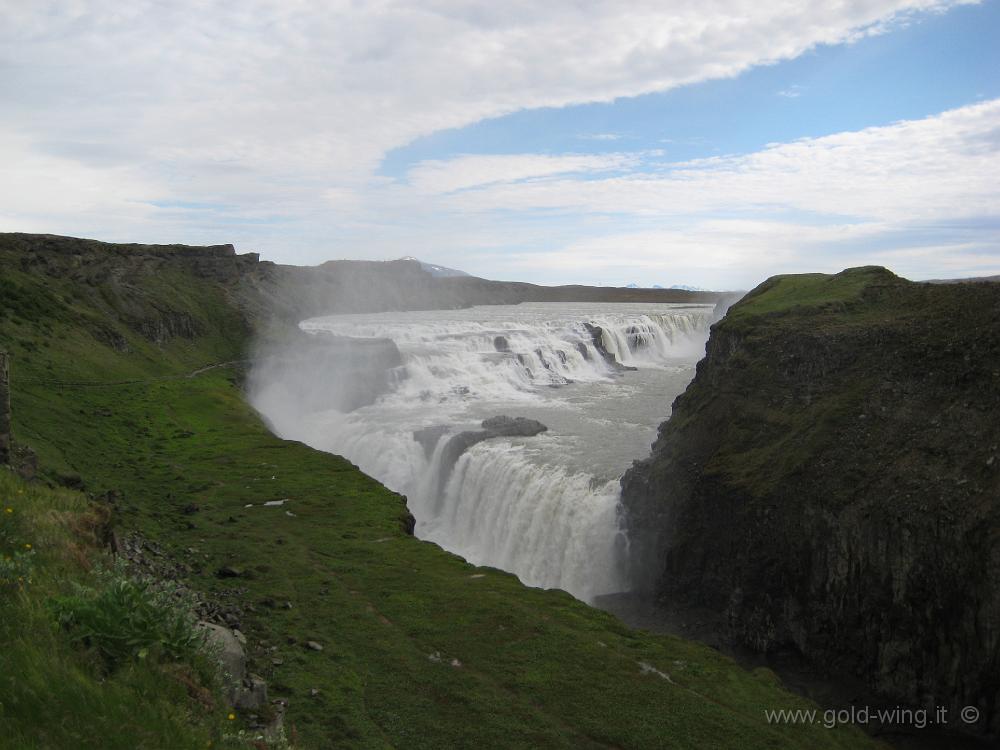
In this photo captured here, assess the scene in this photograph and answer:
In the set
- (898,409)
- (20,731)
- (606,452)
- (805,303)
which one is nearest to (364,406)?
(606,452)

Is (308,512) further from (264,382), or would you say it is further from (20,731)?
(264,382)

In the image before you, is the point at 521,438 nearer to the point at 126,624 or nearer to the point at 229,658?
the point at 229,658

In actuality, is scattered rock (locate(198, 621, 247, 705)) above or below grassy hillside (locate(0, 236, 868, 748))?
above

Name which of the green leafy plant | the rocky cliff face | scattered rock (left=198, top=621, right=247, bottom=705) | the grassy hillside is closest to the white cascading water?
the rocky cliff face

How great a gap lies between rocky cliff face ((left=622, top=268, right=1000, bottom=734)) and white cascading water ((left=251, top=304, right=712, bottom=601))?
2978 millimetres

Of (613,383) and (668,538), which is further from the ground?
(613,383)

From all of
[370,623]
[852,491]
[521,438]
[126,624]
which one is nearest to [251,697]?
[126,624]

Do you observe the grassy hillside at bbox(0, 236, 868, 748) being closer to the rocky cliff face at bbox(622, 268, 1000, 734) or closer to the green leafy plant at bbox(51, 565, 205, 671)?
the green leafy plant at bbox(51, 565, 205, 671)

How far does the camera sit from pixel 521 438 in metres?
38.7

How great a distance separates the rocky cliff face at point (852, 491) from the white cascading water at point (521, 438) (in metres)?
2.98

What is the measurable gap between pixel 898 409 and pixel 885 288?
10.1 m

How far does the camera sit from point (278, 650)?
15.0 meters

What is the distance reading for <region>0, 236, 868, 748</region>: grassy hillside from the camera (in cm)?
1320

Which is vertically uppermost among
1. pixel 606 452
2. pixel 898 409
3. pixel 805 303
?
pixel 805 303
